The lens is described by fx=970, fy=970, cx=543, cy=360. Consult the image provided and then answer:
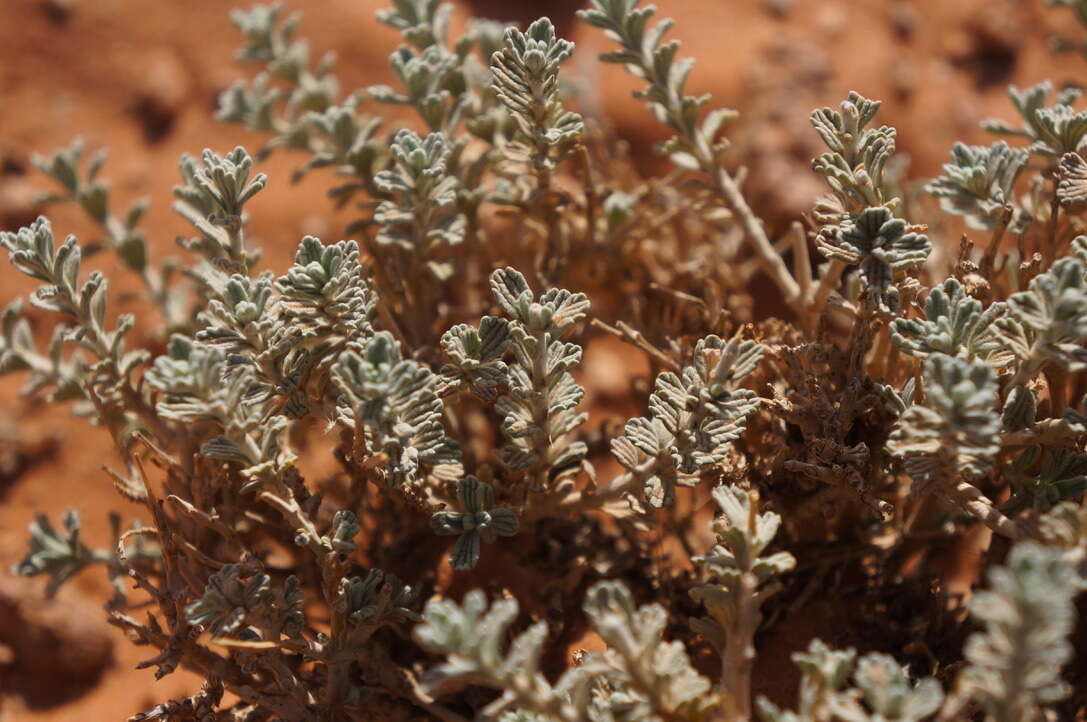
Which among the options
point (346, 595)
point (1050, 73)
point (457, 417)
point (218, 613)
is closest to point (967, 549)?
point (457, 417)

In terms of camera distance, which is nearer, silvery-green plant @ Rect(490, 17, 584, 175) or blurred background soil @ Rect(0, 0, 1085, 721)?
silvery-green plant @ Rect(490, 17, 584, 175)

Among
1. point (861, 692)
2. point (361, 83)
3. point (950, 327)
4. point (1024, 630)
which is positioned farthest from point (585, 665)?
point (361, 83)

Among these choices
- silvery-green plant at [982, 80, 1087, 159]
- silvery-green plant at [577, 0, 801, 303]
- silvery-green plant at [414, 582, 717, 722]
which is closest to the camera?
silvery-green plant at [414, 582, 717, 722]

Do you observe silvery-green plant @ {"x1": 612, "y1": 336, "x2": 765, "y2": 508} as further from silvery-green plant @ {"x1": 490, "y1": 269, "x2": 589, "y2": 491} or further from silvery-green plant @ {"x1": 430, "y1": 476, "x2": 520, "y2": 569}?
silvery-green plant @ {"x1": 430, "y1": 476, "x2": 520, "y2": 569}

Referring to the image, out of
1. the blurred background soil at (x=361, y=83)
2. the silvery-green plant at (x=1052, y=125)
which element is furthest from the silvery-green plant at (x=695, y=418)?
the blurred background soil at (x=361, y=83)

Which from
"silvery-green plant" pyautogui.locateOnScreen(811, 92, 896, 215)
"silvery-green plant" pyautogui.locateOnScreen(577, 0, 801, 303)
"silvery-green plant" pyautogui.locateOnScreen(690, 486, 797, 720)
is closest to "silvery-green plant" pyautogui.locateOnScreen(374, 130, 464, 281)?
"silvery-green plant" pyautogui.locateOnScreen(577, 0, 801, 303)

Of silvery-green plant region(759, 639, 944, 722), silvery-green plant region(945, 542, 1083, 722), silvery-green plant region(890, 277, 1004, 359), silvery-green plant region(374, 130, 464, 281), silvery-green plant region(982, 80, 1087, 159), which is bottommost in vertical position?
silvery-green plant region(759, 639, 944, 722)

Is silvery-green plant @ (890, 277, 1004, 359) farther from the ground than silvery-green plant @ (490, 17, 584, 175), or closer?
closer

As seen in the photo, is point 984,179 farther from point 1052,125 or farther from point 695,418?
point 695,418

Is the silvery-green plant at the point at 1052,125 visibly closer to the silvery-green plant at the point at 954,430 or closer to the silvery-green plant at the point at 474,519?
the silvery-green plant at the point at 954,430
